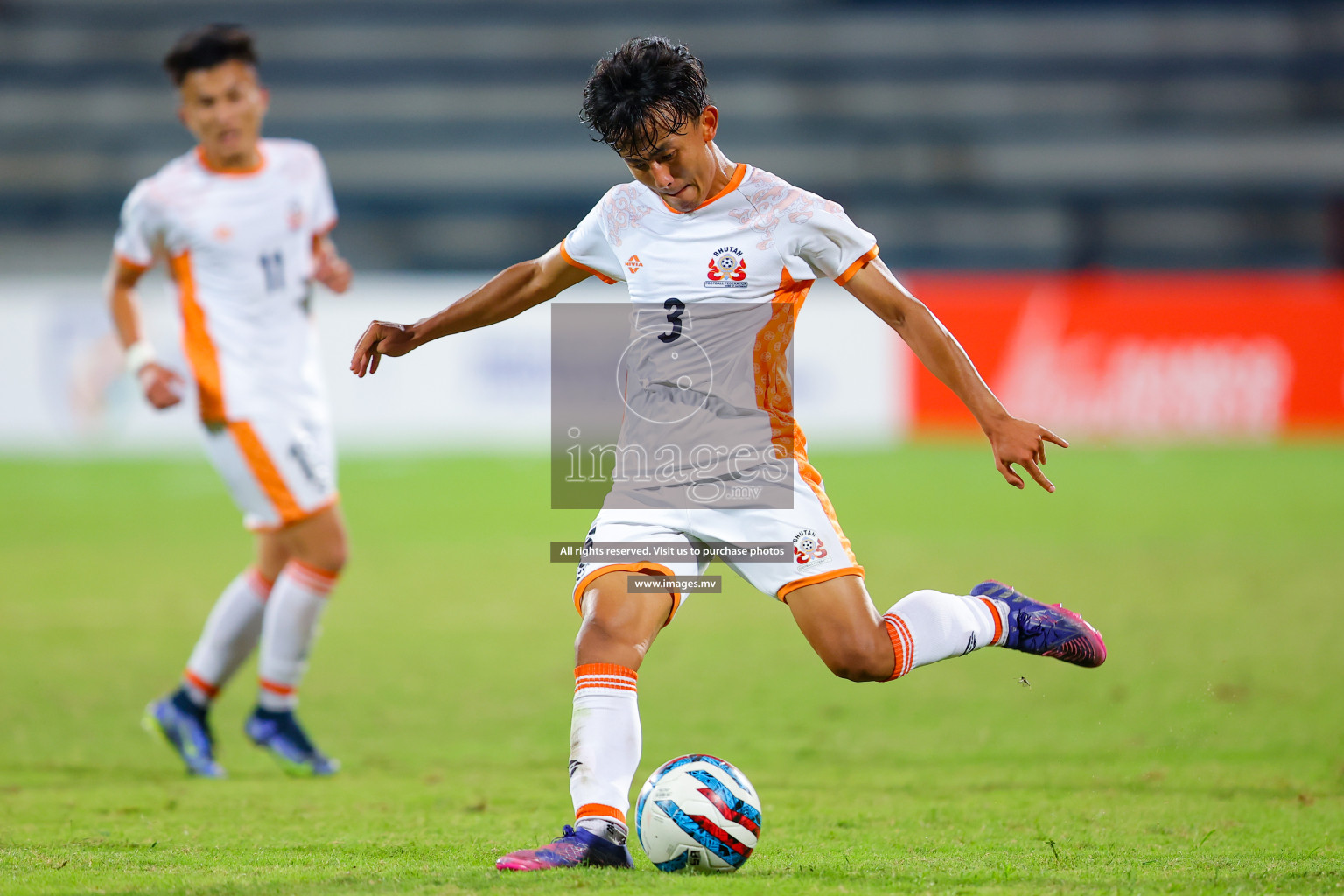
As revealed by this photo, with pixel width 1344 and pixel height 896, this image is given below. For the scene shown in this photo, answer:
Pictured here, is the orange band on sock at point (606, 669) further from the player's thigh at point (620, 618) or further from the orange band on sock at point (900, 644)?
the orange band on sock at point (900, 644)

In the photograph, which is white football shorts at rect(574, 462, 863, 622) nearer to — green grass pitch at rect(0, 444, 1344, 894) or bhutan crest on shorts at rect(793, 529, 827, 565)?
bhutan crest on shorts at rect(793, 529, 827, 565)

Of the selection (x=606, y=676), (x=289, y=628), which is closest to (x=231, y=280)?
(x=289, y=628)

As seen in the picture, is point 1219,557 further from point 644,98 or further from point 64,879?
point 64,879

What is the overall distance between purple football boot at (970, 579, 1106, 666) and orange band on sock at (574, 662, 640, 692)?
1137 millimetres

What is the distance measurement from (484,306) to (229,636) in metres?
2.10

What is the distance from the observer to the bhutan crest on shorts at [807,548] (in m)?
3.62

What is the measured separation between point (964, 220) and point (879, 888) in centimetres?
2018

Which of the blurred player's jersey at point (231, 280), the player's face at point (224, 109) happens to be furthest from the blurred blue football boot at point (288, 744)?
the player's face at point (224, 109)

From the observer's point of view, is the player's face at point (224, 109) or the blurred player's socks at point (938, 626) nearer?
the blurred player's socks at point (938, 626)

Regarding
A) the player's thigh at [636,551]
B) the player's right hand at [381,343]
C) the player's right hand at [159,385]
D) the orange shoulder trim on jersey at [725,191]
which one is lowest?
the player's thigh at [636,551]

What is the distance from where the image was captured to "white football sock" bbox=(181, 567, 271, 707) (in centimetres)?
518

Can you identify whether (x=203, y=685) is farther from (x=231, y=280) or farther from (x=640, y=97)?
(x=640, y=97)

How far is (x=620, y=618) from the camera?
351 centimetres

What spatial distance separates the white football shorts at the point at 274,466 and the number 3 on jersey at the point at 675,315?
1.96 metres
